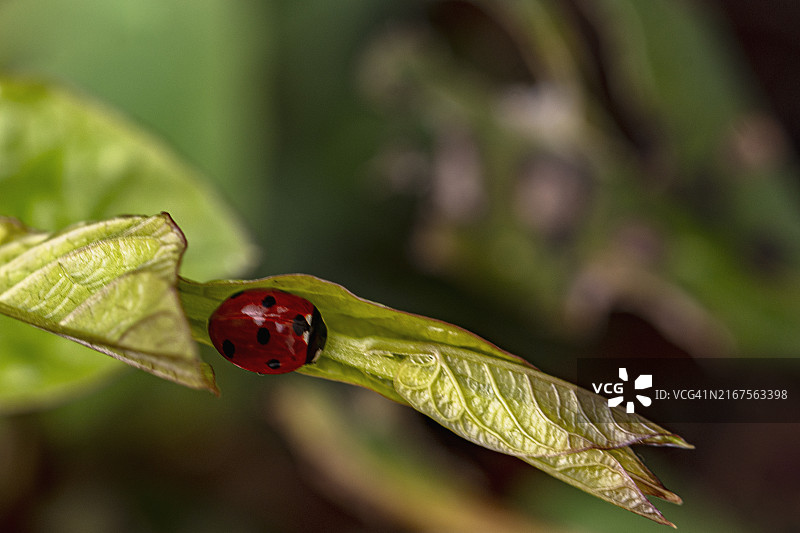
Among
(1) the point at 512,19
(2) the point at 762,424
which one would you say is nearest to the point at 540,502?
(2) the point at 762,424

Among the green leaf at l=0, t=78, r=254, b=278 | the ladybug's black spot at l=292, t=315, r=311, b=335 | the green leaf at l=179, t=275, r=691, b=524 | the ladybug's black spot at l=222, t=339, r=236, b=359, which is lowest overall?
the green leaf at l=179, t=275, r=691, b=524

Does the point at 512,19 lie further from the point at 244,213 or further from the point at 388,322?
the point at 388,322

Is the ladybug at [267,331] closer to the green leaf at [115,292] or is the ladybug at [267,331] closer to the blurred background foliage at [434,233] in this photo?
the green leaf at [115,292]

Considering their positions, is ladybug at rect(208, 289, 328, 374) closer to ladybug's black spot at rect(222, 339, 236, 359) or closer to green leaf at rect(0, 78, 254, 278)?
ladybug's black spot at rect(222, 339, 236, 359)

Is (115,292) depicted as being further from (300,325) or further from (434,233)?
(434,233)

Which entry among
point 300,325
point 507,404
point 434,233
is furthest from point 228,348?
point 434,233

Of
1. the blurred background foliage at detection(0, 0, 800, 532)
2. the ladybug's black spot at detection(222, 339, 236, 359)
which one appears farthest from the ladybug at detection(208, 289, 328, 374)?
the blurred background foliage at detection(0, 0, 800, 532)
